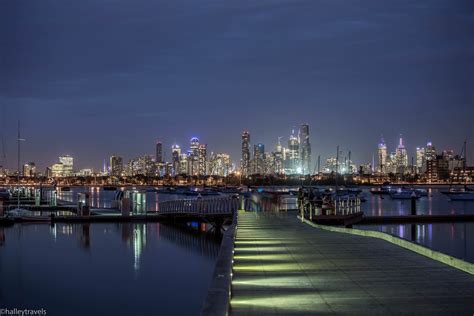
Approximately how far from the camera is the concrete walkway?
10059mm

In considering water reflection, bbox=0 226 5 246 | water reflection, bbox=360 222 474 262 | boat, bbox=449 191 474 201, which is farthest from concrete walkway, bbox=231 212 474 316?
boat, bbox=449 191 474 201

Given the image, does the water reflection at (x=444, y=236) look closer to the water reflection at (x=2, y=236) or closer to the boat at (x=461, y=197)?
the water reflection at (x=2, y=236)

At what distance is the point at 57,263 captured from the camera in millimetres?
30938

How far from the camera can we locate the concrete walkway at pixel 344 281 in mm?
10059

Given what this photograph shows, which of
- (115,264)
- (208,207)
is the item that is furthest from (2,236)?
(115,264)

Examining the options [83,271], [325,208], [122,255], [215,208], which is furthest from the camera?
[215,208]

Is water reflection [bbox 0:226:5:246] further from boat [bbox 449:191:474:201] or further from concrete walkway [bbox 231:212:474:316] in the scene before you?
boat [bbox 449:191:474:201]

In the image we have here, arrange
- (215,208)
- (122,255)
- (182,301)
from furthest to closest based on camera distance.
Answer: (215,208) → (122,255) → (182,301)

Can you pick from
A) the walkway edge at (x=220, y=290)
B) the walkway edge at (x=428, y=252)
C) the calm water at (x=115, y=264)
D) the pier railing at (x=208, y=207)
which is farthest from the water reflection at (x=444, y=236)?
the walkway edge at (x=220, y=290)

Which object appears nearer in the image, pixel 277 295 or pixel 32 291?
pixel 277 295

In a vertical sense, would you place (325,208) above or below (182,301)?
above

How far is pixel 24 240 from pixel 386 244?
27.3 metres

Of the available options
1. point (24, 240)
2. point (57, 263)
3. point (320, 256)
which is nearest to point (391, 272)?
point (320, 256)

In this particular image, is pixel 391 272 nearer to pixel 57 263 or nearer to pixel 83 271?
pixel 83 271
